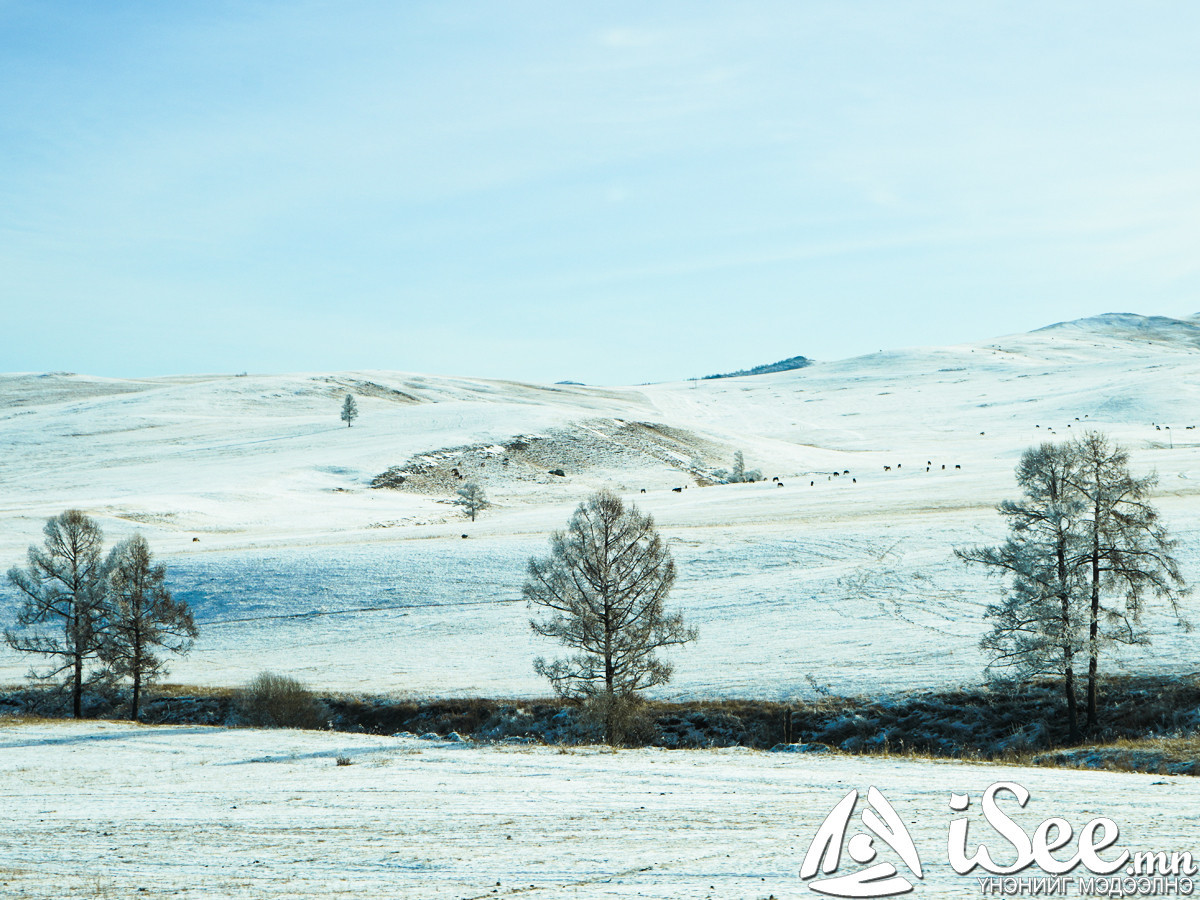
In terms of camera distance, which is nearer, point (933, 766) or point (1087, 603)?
point (933, 766)

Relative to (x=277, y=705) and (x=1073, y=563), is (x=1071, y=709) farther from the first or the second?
(x=277, y=705)

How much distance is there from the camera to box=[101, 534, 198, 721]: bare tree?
1350 inches

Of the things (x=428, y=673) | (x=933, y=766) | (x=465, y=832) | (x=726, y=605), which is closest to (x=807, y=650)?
(x=726, y=605)

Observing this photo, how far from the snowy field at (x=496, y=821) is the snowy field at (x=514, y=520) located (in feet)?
43.2

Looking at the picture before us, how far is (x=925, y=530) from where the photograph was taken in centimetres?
5253

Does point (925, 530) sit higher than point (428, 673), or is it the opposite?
point (925, 530)

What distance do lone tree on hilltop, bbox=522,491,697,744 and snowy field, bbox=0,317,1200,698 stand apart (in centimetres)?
484

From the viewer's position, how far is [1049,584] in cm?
2770

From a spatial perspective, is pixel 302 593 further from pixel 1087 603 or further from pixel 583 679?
pixel 1087 603

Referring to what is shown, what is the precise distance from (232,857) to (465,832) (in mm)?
3126

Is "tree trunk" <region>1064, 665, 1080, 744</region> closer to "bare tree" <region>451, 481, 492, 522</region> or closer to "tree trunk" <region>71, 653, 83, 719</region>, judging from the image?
"tree trunk" <region>71, 653, 83, 719</region>

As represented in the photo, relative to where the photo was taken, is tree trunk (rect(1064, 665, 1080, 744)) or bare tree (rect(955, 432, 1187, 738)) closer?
tree trunk (rect(1064, 665, 1080, 744))

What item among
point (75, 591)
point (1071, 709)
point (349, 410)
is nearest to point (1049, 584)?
point (1071, 709)

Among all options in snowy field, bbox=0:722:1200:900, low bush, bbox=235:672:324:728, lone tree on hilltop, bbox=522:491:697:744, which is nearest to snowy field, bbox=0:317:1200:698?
low bush, bbox=235:672:324:728
